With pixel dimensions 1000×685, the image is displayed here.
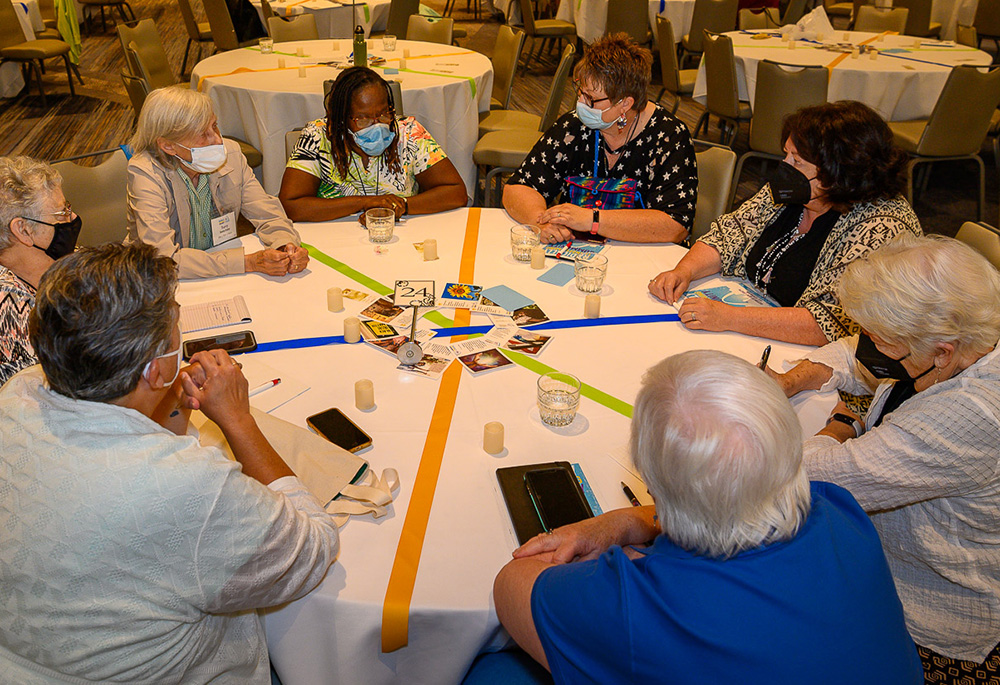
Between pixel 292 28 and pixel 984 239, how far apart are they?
608 cm

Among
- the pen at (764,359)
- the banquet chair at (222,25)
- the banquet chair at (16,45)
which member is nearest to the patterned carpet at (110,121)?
the banquet chair at (16,45)

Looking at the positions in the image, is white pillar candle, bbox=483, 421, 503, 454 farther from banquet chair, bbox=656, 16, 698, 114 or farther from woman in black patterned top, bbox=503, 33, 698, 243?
banquet chair, bbox=656, 16, 698, 114

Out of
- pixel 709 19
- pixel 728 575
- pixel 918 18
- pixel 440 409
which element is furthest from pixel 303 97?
pixel 918 18

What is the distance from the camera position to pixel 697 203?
342 centimetres

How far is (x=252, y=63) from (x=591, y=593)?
546cm

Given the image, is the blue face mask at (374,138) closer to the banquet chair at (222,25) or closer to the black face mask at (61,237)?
the black face mask at (61,237)

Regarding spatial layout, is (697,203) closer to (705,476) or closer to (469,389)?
(469,389)

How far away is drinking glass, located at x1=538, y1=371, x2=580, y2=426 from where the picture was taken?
6.31ft

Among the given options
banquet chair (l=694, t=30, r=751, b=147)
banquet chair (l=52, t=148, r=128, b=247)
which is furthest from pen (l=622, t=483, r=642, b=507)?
banquet chair (l=694, t=30, r=751, b=147)

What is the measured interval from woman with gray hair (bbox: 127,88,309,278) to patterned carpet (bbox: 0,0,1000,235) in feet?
14.0

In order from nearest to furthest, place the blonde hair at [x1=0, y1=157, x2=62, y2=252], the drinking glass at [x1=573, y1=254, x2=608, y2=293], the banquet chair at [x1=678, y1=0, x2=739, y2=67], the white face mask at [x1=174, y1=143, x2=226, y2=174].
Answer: the blonde hair at [x1=0, y1=157, x2=62, y2=252]
the drinking glass at [x1=573, y1=254, x2=608, y2=293]
the white face mask at [x1=174, y1=143, x2=226, y2=174]
the banquet chair at [x1=678, y1=0, x2=739, y2=67]

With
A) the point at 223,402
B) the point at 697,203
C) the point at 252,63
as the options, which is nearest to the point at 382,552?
the point at 223,402

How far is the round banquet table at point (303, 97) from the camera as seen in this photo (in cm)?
484

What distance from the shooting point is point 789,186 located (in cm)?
248
